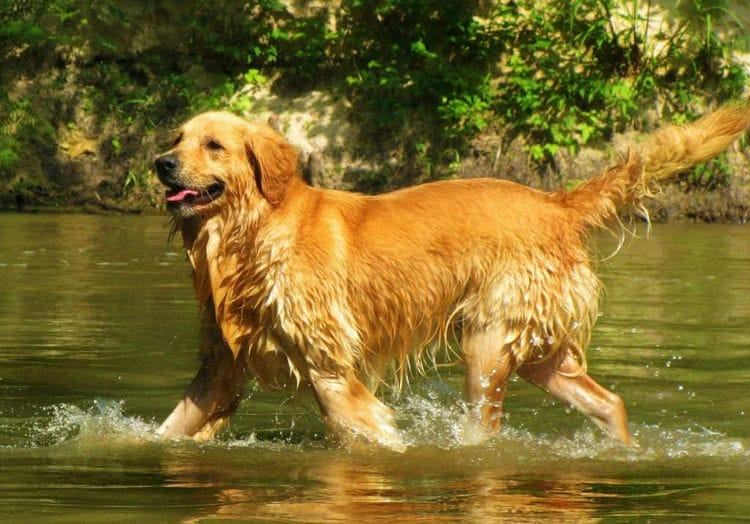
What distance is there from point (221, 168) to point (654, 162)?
6.97 feet

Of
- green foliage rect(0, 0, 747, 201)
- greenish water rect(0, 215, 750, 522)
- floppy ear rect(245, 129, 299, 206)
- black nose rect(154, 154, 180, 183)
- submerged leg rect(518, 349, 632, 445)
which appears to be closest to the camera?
greenish water rect(0, 215, 750, 522)

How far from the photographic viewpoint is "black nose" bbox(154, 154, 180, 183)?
6426mm

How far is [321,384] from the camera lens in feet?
21.3

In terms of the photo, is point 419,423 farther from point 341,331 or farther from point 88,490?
point 88,490

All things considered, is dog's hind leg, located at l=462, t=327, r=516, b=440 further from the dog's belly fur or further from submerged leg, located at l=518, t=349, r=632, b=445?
submerged leg, located at l=518, t=349, r=632, b=445

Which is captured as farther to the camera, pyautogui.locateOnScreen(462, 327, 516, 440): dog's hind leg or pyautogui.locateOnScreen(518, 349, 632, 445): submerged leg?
pyautogui.locateOnScreen(518, 349, 632, 445): submerged leg

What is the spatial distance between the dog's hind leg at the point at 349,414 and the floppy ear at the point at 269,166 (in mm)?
844

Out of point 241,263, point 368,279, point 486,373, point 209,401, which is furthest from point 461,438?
point 241,263

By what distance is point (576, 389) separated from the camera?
7.02m

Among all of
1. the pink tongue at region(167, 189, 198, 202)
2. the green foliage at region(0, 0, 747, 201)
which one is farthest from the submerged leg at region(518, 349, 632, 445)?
the green foliage at region(0, 0, 747, 201)

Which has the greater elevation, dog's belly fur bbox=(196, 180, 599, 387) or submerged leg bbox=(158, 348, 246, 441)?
dog's belly fur bbox=(196, 180, 599, 387)

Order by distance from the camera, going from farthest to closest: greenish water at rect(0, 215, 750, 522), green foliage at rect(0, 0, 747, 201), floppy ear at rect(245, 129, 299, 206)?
green foliage at rect(0, 0, 747, 201), floppy ear at rect(245, 129, 299, 206), greenish water at rect(0, 215, 750, 522)

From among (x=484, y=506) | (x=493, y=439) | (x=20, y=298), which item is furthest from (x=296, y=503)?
(x=20, y=298)

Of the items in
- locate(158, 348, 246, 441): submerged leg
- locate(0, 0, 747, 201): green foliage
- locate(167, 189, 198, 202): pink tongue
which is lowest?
locate(158, 348, 246, 441): submerged leg
